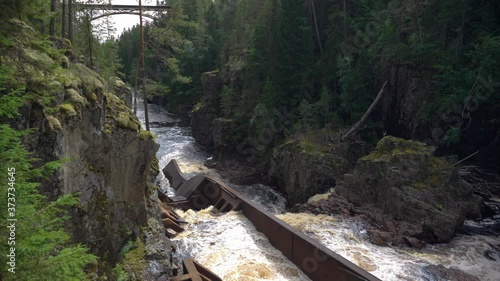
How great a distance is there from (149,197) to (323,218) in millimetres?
7690

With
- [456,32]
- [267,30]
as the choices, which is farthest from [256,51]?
[456,32]

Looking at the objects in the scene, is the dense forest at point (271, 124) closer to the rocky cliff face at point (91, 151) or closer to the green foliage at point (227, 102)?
the rocky cliff face at point (91, 151)

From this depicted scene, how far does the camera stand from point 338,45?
26719 millimetres

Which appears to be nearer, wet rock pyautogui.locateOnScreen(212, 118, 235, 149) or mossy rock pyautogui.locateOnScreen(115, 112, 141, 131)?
mossy rock pyautogui.locateOnScreen(115, 112, 141, 131)

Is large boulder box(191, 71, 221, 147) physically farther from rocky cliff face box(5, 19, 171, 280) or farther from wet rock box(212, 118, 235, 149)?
rocky cliff face box(5, 19, 171, 280)

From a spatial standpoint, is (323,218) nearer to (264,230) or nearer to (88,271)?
(264,230)

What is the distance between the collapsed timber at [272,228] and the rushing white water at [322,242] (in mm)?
376

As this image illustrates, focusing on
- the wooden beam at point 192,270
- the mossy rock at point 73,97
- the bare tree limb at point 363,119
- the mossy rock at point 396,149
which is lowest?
the wooden beam at point 192,270

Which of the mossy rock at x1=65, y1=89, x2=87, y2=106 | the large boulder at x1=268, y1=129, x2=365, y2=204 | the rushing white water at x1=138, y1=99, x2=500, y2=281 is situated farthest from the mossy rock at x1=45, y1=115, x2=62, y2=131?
the large boulder at x1=268, y1=129, x2=365, y2=204

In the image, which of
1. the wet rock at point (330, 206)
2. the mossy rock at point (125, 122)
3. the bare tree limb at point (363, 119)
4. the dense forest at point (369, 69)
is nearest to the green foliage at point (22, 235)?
the mossy rock at point (125, 122)

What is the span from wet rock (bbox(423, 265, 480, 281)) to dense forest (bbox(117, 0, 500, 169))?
9303 millimetres

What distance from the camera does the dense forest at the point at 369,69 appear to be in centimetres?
1797

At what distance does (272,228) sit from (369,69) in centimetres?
1601

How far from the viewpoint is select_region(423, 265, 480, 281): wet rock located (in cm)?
1066
